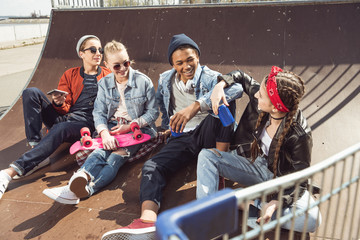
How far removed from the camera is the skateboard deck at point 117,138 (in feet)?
9.99

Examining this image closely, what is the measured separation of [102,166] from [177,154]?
720mm

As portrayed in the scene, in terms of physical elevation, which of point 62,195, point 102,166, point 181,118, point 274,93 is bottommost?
point 62,195

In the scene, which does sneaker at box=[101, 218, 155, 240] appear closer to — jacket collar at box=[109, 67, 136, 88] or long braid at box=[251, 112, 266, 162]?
long braid at box=[251, 112, 266, 162]

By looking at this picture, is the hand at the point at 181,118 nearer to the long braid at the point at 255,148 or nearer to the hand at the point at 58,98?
the long braid at the point at 255,148

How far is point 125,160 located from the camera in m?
3.13

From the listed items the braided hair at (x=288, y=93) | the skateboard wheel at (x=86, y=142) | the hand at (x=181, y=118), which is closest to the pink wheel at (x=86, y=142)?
the skateboard wheel at (x=86, y=142)

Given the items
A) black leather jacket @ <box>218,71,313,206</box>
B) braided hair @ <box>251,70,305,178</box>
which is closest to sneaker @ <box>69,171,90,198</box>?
black leather jacket @ <box>218,71,313,206</box>

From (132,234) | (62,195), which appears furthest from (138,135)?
(132,234)

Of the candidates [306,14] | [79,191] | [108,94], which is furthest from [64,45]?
[306,14]

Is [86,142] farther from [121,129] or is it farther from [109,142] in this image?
[121,129]

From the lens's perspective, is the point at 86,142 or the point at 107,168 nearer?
the point at 107,168

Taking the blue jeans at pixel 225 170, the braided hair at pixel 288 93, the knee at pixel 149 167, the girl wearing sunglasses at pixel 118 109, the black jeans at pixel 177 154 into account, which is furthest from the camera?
the girl wearing sunglasses at pixel 118 109

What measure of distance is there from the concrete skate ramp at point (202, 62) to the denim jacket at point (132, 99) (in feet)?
1.79

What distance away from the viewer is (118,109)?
3.37 meters
